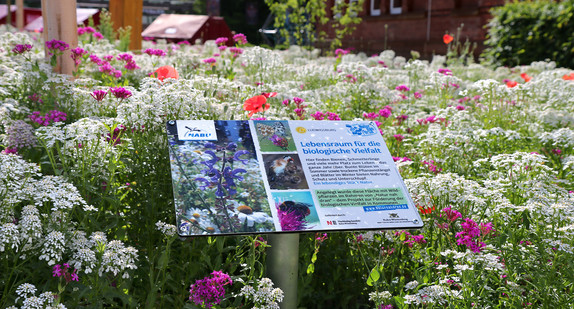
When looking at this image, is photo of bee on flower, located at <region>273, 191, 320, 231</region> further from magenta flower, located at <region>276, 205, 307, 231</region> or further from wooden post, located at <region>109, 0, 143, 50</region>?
wooden post, located at <region>109, 0, 143, 50</region>

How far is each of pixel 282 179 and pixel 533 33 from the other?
1160 centimetres

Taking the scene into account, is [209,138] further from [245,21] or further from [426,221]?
[245,21]

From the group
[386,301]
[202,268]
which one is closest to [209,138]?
[202,268]

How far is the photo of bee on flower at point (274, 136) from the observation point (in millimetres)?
2932

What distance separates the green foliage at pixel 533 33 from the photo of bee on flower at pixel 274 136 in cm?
1035

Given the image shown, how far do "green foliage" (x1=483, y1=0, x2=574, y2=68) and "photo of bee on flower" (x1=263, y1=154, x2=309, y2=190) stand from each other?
1052cm

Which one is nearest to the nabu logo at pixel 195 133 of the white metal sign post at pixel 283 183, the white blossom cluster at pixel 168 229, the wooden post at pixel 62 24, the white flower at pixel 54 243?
the white metal sign post at pixel 283 183

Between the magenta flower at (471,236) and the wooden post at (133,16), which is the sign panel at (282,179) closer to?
the magenta flower at (471,236)

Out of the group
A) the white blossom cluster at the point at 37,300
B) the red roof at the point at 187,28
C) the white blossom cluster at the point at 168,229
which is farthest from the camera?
the red roof at the point at 187,28

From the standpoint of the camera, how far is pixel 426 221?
333 cm

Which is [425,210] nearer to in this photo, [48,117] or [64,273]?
[64,273]

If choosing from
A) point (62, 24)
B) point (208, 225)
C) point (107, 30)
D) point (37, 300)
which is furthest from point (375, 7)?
point (37, 300)

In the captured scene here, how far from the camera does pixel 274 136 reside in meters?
2.99

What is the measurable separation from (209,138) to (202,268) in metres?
0.69
